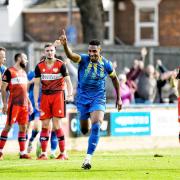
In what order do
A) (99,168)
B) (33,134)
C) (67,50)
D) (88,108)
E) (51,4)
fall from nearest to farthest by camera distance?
(67,50)
(99,168)
(88,108)
(33,134)
(51,4)

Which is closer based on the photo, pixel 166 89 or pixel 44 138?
pixel 44 138

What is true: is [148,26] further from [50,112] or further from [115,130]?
[50,112]

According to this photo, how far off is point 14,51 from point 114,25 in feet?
73.4

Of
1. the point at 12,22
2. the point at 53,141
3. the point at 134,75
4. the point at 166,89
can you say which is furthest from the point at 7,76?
the point at 12,22

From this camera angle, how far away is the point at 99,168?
20.2 metres

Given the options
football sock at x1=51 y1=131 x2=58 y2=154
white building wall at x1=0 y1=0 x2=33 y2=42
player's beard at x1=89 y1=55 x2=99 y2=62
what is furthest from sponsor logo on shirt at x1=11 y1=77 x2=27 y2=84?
white building wall at x1=0 y1=0 x2=33 y2=42

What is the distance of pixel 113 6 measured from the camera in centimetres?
5466

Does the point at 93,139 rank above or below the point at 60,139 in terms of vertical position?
Answer: above

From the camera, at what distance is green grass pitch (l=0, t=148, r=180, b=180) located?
732 inches

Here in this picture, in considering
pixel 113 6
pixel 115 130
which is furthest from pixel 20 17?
pixel 115 130

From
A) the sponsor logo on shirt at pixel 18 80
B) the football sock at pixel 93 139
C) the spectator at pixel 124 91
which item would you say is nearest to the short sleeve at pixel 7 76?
the sponsor logo on shirt at pixel 18 80

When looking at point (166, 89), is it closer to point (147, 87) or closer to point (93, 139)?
point (147, 87)

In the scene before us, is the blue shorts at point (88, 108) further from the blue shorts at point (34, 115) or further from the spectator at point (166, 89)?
the spectator at point (166, 89)

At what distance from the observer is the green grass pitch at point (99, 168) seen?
18.6 m
